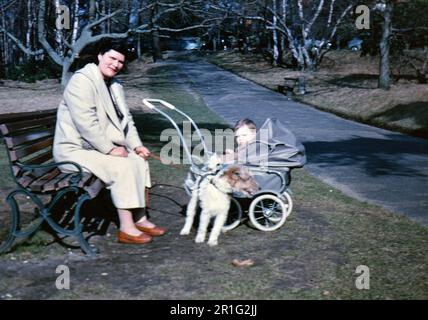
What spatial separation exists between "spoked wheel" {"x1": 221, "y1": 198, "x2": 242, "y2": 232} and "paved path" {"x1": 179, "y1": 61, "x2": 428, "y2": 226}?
196 cm

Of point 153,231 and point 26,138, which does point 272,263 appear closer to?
point 153,231

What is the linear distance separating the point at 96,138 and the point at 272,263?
192cm

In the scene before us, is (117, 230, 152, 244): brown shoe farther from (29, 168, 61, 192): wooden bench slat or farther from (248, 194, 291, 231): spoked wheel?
(248, 194, 291, 231): spoked wheel

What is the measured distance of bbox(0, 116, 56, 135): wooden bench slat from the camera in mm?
4605

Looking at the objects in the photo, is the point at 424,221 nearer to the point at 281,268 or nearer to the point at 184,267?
the point at 281,268

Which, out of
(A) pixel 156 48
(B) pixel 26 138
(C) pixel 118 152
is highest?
(A) pixel 156 48

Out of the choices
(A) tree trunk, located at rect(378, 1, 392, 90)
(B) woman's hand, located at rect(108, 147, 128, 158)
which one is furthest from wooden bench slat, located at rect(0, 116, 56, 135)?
(A) tree trunk, located at rect(378, 1, 392, 90)

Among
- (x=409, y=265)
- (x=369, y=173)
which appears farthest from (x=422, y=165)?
(x=409, y=265)

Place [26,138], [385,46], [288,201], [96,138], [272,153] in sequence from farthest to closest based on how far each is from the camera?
1. [385,46]
2. [288,201]
3. [272,153]
4. [26,138]
5. [96,138]

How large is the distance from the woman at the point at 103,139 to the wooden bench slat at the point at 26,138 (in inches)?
12.6

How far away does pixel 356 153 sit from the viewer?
400 inches

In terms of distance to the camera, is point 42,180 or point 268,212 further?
point 268,212

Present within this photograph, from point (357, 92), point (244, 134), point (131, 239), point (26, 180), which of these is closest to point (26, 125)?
point (26, 180)

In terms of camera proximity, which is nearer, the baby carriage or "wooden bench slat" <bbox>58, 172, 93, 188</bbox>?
"wooden bench slat" <bbox>58, 172, 93, 188</bbox>
